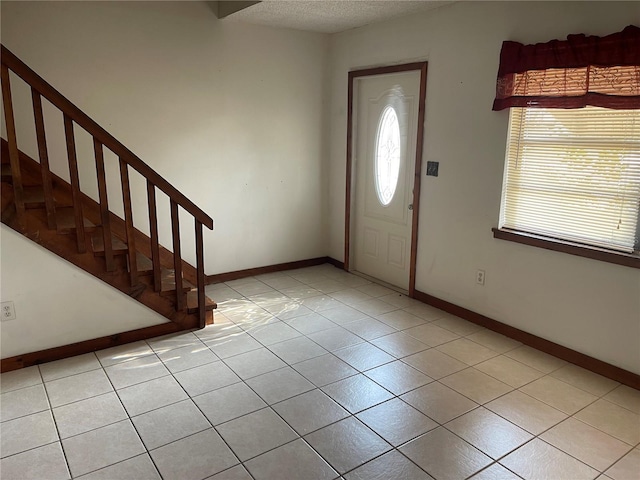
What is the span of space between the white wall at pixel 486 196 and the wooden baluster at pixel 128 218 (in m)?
2.31

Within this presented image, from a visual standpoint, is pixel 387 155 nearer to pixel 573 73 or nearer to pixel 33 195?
pixel 573 73

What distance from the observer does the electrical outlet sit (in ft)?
9.08

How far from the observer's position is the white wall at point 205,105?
3.54 metres

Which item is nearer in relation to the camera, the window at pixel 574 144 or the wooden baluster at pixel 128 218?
the window at pixel 574 144

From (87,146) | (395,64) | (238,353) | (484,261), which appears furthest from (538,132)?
(87,146)

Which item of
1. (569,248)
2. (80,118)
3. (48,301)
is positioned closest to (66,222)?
(48,301)

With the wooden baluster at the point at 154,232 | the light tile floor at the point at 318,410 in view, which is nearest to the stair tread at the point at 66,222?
the wooden baluster at the point at 154,232

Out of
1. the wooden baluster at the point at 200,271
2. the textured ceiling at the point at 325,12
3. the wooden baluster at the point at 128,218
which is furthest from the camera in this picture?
the textured ceiling at the point at 325,12

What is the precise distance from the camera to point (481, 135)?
11.2 ft

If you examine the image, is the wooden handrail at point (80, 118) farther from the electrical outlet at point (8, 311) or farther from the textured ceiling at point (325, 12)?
the textured ceiling at point (325, 12)

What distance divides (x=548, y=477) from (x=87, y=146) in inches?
147

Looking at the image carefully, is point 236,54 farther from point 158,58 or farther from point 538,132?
point 538,132

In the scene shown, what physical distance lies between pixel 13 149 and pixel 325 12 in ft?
8.21

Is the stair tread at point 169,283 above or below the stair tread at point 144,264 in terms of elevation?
below
